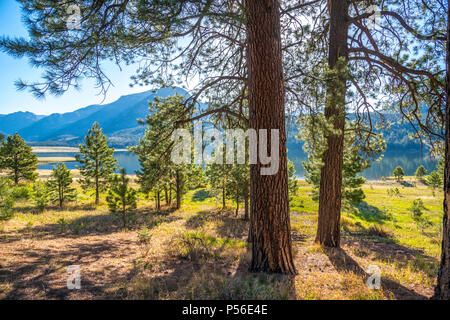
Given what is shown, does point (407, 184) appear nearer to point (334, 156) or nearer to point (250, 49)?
point (334, 156)

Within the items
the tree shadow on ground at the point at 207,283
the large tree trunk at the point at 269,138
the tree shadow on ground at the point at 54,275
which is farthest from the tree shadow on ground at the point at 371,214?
the tree shadow on ground at the point at 54,275

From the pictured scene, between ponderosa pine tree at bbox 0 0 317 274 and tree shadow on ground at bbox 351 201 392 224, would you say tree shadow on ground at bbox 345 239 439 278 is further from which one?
tree shadow on ground at bbox 351 201 392 224

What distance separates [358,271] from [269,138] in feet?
10.7

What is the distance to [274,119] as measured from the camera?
3957mm

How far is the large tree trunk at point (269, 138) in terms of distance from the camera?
3920mm

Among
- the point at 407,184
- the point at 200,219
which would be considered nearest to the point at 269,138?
the point at 200,219

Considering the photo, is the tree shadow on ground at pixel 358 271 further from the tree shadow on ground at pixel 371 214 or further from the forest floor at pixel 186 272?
the tree shadow on ground at pixel 371 214

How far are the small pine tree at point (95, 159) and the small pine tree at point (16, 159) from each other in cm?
872

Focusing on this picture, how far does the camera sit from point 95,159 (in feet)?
82.3

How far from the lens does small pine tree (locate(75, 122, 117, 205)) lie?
81.3 feet

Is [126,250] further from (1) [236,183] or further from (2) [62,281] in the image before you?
(1) [236,183]

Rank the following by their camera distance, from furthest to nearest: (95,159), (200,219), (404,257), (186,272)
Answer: (95,159) → (200,219) → (404,257) → (186,272)

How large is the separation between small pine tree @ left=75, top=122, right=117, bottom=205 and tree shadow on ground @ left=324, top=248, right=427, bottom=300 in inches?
1015
